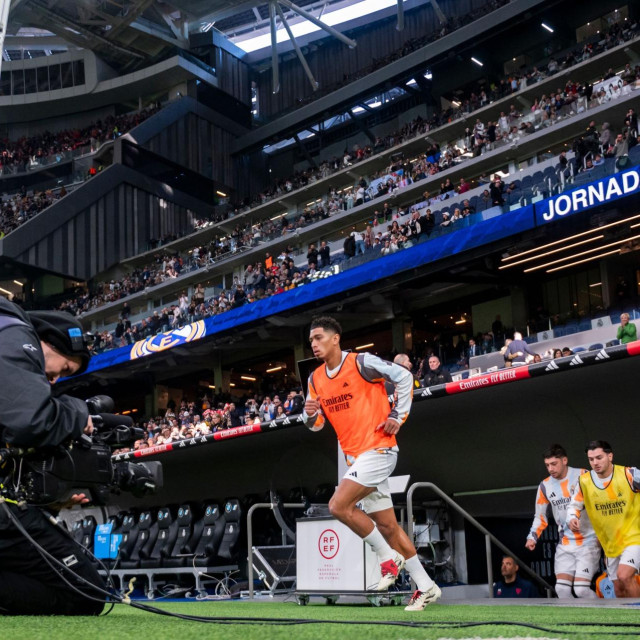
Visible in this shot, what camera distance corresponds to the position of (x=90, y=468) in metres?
3.98

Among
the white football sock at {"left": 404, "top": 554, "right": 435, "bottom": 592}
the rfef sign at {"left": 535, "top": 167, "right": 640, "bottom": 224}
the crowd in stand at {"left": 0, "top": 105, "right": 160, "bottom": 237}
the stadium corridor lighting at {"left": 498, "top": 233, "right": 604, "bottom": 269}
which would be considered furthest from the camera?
the crowd in stand at {"left": 0, "top": 105, "right": 160, "bottom": 237}

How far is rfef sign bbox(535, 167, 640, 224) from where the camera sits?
55.7 ft

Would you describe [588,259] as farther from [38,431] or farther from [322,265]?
[38,431]

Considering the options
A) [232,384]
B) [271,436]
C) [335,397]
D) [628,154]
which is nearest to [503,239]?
[628,154]

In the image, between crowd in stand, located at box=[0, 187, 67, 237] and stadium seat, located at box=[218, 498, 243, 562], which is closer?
stadium seat, located at box=[218, 498, 243, 562]

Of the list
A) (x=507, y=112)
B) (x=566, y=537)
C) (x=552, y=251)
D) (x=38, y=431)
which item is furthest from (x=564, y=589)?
(x=507, y=112)

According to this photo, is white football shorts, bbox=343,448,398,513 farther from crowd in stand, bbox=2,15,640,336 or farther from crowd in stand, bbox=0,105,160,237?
crowd in stand, bbox=0,105,160,237

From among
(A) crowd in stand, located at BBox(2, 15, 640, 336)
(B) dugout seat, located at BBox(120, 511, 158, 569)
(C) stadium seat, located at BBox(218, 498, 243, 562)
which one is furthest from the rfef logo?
(A) crowd in stand, located at BBox(2, 15, 640, 336)

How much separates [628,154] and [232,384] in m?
21.4

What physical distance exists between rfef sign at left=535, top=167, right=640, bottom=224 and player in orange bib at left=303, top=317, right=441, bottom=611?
11793mm

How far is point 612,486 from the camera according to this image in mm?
8102

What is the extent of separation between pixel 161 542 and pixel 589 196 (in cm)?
1135

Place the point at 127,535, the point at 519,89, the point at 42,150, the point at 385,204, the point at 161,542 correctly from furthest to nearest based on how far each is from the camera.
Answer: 1. the point at 42,150
2. the point at 385,204
3. the point at 519,89
4. the point at 127,535
5. the point at 161,542

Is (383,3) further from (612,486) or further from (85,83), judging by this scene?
(612,486)
